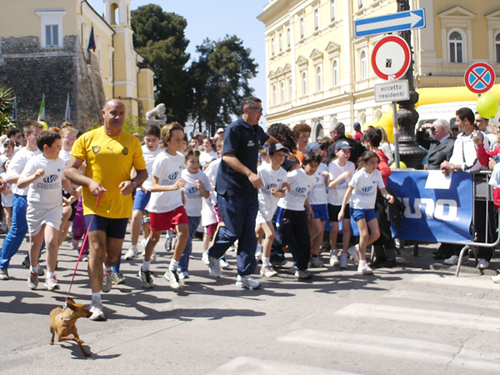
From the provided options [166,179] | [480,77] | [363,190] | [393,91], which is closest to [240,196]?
[166,179]

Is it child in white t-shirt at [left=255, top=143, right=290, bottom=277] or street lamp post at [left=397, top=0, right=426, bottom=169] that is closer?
child in white t-shirt at [left=255, top=143, right=290, bottom=277]

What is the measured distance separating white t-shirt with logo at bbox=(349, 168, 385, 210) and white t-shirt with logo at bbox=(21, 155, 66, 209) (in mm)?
3745

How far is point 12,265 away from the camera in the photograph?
8773mm

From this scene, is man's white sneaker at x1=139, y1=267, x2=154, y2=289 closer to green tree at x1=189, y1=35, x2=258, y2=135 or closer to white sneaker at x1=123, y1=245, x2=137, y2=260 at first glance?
white sneaker at x1=123, y1=245, x2=137, y2=260

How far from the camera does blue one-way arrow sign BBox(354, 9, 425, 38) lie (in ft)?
28.9

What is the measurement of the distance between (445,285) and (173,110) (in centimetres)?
6722

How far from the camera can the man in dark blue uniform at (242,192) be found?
701cm

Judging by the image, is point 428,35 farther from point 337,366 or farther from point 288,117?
point 337,366

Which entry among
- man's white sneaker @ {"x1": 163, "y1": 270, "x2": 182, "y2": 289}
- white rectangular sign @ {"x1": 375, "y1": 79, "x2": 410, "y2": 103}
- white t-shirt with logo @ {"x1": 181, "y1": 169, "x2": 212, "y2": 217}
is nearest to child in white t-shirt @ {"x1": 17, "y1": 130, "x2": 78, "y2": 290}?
man's white sneaker @ {"x1": 163, "y1": 270, "x2": 182, "y2": 289}

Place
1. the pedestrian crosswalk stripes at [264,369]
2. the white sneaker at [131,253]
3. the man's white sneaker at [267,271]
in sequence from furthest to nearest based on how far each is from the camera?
the white sneaker at [131,253], the man's white sneaker at [267,271], the pedestrian crosswalk stripes at [264,369]

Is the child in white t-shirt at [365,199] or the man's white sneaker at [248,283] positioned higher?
the child in white t-shirt at [365,199]

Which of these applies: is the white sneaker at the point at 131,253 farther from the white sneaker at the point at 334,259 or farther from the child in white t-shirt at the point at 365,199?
the child in white t-shirt at the point at 365,199

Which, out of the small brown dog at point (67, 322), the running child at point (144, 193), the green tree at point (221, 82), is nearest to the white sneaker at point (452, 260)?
the running child at point (144, 193)

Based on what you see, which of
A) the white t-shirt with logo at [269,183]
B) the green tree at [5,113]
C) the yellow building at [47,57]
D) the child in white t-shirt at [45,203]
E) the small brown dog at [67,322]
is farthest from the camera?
the yellow building at [47,57]
